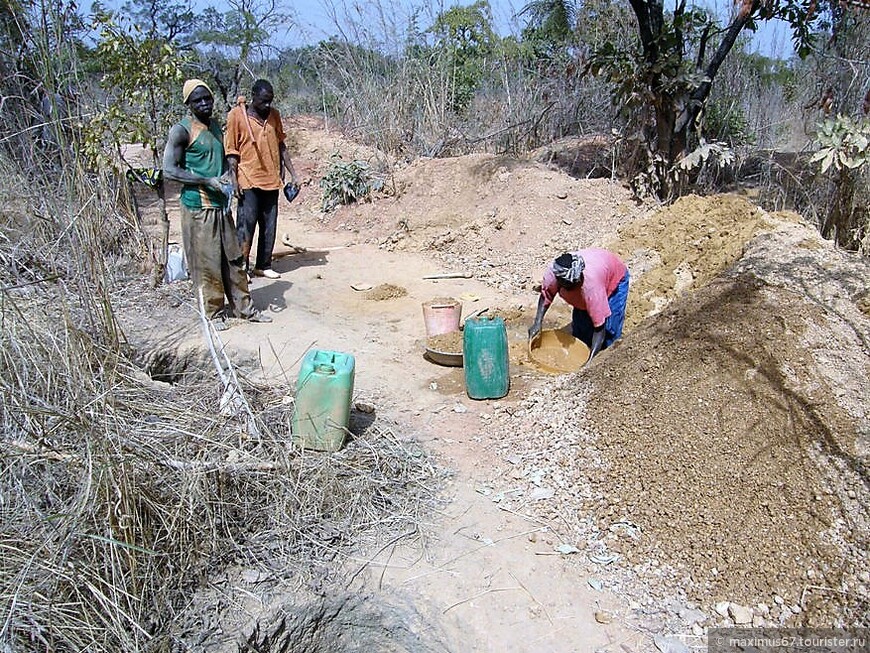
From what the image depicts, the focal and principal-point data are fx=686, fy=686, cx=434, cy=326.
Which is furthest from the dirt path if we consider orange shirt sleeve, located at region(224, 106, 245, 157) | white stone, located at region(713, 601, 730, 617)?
orange shirt sleeve, located at region(224, 106, 245, 157)

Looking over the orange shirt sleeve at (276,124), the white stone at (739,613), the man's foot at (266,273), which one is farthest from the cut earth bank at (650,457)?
the orange shirt sleeve at (276,124)

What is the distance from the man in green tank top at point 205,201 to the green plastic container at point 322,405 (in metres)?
1.60

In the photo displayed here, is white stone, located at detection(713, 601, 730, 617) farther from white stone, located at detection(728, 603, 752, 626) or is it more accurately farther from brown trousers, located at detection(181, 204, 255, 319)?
brown trousers, located at detection(181, 204, 255, 319)

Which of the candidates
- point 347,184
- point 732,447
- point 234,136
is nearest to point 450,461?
point 732,447

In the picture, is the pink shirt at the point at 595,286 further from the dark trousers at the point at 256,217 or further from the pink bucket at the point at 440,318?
the dark trousers at the point at 256,217

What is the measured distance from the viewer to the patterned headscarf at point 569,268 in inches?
152

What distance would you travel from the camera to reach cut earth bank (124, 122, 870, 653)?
95.0 inches

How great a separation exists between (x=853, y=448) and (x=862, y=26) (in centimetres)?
635

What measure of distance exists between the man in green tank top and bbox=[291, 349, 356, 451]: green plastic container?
160cm

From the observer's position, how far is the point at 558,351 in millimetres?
4445

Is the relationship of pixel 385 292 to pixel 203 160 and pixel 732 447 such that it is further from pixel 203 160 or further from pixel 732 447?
pixel 732 447

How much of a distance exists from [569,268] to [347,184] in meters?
5.76

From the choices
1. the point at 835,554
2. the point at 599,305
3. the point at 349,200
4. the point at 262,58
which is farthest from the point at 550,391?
the point at 262,58

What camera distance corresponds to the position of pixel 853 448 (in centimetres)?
271
